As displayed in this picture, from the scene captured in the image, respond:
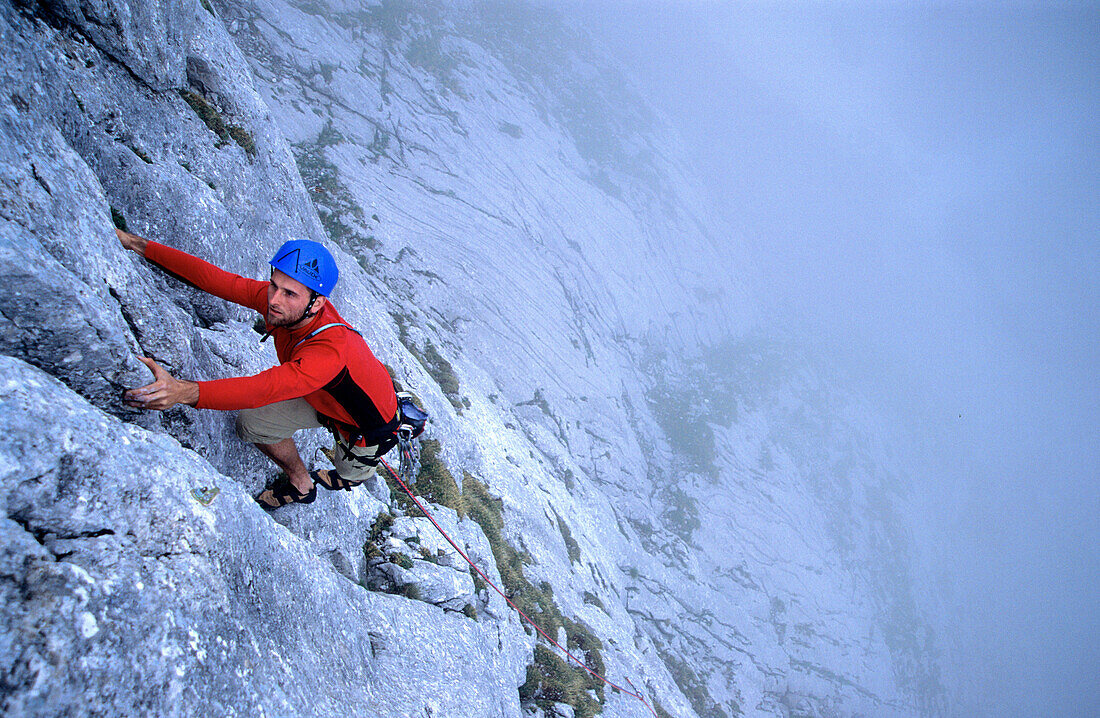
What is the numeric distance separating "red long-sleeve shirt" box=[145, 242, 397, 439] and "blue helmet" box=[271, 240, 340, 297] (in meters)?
0.31

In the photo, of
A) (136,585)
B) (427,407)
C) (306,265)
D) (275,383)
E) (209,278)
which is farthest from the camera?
(427,407)

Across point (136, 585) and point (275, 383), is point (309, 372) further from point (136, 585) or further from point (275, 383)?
point (136, 585)

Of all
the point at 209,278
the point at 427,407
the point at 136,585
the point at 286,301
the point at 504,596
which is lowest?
A: the point at 504,596

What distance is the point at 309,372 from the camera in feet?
13.9

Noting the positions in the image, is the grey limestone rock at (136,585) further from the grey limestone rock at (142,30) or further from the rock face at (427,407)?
the grey limestone rock at (142,30)

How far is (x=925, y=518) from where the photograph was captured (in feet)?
196

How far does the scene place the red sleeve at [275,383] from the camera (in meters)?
3.94

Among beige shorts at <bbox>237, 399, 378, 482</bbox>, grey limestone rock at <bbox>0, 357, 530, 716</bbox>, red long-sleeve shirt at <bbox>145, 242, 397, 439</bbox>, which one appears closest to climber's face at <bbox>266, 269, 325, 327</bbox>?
red long-sleeve shirt at <bbox>145, 242, 397, 439</bbox>

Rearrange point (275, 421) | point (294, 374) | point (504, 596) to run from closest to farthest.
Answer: point (294, 374) → point (275, 421) → point (504, 596)

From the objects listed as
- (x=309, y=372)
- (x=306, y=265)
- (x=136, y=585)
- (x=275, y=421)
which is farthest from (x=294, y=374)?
(x=136, y=585)

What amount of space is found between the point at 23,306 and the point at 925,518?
77.7 metres

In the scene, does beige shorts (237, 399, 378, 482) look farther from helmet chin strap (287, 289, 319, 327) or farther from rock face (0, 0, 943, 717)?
helmet chin strap (287, 289, 319, 327)

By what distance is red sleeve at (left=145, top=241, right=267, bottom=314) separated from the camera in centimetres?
505

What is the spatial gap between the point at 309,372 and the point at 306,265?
3.52ft
